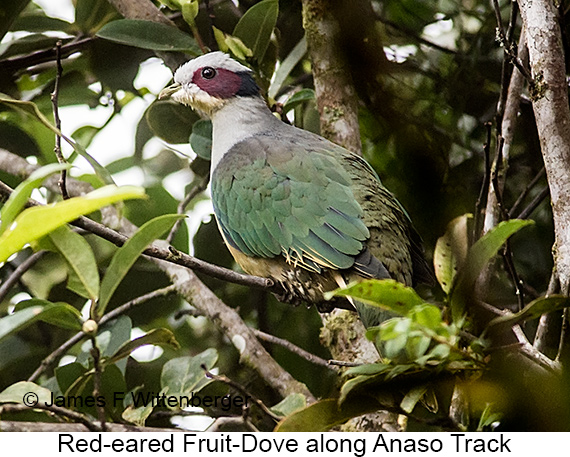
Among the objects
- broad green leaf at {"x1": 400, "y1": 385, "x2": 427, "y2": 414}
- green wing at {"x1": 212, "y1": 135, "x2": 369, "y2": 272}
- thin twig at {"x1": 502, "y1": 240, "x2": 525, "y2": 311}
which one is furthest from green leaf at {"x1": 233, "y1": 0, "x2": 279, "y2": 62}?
broad green leaf at {"x1": 400, "y1": 385, "x2": 427, "y2": 414}

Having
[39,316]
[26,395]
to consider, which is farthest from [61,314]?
[26,395]

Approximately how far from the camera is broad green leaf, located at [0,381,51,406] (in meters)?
1.54

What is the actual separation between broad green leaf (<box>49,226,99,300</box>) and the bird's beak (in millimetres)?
1065

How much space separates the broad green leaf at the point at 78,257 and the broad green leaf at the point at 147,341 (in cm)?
40

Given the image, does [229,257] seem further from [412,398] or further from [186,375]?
[412,398]

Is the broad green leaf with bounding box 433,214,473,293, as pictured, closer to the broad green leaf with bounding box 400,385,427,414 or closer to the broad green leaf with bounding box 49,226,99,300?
the broad green leaf with bounding box 400,385,427,414

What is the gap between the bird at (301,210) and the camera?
1901mm

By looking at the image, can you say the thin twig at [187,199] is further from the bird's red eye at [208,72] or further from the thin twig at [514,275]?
the thin twig at [514,275]

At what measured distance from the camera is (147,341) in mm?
1807

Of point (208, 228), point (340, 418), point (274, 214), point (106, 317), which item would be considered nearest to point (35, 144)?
point (208, 228)

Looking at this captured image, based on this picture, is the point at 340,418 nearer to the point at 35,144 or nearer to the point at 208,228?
the point at 208,228

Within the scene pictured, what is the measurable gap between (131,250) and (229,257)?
118 cm

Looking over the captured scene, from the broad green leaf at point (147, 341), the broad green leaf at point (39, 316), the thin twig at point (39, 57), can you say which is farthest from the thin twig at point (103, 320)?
the thin twig at point (39, 57)
